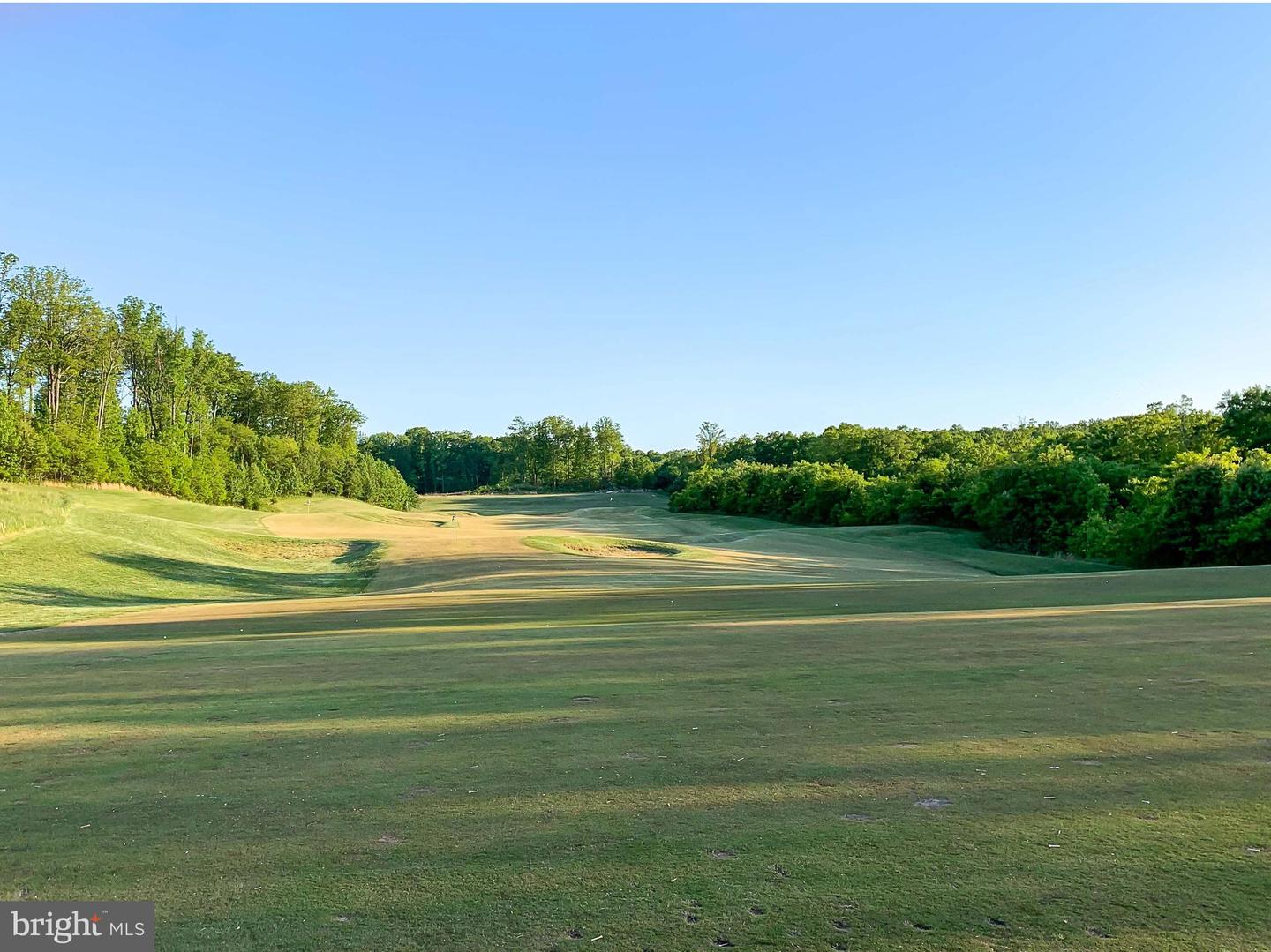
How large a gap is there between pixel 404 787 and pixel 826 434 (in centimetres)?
11163

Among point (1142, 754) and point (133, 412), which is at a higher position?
point (133, 412)

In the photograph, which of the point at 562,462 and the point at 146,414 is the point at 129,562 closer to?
the point at 146,414

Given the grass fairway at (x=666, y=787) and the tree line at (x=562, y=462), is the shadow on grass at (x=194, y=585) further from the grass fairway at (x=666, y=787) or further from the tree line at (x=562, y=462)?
the tree line at (x=562, y=462)

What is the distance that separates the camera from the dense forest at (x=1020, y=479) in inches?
1405

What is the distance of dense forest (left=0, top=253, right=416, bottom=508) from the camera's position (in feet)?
214

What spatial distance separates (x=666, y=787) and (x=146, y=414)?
101m

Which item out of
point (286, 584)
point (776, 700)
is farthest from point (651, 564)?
point (776, 700)

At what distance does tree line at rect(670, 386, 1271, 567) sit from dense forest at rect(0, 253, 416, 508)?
45990mm

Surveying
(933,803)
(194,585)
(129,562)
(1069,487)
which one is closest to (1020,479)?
(1069,487)

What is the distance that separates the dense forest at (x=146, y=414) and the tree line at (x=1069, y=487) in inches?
1811

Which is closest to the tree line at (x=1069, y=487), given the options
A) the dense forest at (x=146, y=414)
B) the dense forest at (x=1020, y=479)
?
the dense forest at (x=1020, y=479)

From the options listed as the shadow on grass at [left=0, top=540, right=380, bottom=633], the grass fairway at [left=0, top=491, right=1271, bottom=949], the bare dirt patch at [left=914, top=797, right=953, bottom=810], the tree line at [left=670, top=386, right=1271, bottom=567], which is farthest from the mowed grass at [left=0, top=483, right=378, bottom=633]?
the tree line at [left=670, top=386, right=1271, bottom=567]

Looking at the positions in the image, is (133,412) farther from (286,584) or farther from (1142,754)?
(1142,754)

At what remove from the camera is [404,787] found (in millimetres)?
5754
